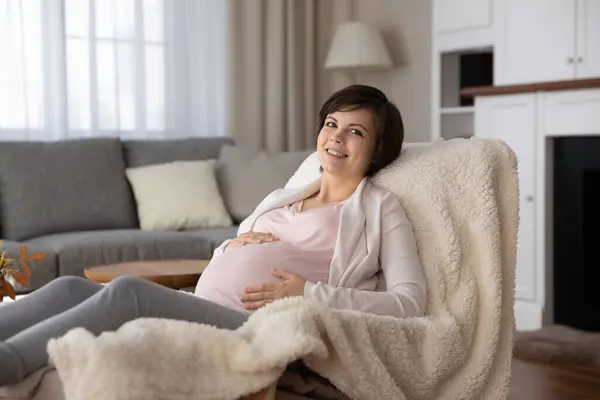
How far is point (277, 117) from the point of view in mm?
5555

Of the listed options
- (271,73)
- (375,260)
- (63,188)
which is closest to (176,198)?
(63,188)

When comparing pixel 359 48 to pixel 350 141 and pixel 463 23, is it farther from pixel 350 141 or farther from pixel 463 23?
pixel 350 141

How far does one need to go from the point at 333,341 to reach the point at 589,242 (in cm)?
285

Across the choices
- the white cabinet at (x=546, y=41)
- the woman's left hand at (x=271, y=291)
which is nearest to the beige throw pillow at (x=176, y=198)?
the white cabinet at (x=546, y=41)

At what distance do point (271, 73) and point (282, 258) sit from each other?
346 cm

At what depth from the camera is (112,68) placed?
492 centimetres

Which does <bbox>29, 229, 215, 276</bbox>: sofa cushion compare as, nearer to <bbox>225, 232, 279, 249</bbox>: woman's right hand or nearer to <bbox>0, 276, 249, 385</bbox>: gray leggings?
<bbox>225, 232, 279, 249</bbox>: woman's right hand

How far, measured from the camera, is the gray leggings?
160 cm

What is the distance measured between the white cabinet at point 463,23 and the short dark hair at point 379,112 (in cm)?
259

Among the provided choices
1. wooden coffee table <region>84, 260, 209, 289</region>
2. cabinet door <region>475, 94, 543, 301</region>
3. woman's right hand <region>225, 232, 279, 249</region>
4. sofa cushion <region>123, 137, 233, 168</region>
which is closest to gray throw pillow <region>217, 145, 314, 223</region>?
sofa cushion <region>123, 137, 233, 168</region>

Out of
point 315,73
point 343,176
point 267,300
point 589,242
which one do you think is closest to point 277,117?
point 315,73

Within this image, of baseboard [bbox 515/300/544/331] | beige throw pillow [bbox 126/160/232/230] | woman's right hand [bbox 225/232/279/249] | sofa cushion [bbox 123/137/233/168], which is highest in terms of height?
sofa cushion [bbox 123/137/233/168]

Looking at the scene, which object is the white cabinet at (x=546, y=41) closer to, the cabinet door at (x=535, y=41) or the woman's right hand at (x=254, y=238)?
the cabinet door at (x=535, y=41)

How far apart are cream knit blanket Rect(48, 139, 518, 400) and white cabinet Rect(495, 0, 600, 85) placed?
2213mm
